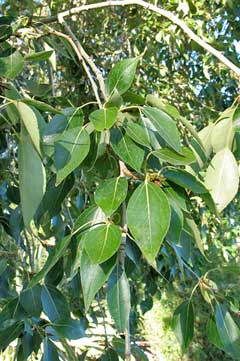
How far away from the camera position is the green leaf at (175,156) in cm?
47

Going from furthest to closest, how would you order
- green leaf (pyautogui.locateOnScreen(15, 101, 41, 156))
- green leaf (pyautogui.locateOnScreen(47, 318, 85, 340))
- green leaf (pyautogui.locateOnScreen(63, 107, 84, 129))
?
green leaf (pyautogui.locateOnScreen(47, 318, 85, 340)) < green leaf (pyautogui.locateOnScreen(63, 107, 84, 129)) < green leaf (pyautogui.locateOnScreen(15, 101, 41, 156))

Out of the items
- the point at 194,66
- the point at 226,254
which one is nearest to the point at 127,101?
the point at 194,66

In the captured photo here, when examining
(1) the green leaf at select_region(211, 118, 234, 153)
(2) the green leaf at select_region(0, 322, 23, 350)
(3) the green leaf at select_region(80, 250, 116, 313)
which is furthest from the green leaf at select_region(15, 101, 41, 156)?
(2) the green leaf at select_region(0, 322, 23, 350)

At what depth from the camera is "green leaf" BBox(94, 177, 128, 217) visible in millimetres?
431

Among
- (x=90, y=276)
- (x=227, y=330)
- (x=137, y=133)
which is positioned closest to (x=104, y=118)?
(x=137, y=133)

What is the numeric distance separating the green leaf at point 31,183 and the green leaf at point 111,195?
0.05 meters

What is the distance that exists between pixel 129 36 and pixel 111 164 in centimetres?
150

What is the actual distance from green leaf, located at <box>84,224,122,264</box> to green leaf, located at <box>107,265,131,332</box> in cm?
7

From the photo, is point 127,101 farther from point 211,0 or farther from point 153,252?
point 211,0

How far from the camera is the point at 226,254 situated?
2.39 metres

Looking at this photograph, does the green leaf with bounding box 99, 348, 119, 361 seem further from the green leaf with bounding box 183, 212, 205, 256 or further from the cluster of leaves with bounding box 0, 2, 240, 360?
the green leaf with bounding box 183, 212, 205, 256

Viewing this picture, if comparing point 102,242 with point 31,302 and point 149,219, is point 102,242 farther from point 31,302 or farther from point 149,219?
point 31,302

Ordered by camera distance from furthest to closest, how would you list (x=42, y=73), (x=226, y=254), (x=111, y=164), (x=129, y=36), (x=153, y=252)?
(x=226, y=254), (x=129, y=36), (x=42, y=73), (x=111, y=164), (x=153, y=252)

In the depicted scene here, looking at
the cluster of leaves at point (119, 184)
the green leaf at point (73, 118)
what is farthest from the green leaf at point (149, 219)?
the green leaf at point (73, 118)
